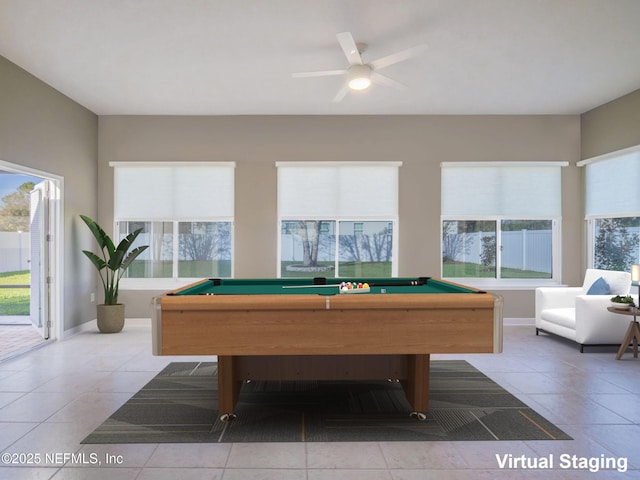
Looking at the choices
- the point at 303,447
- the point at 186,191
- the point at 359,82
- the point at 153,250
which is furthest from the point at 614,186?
the point at 153,250

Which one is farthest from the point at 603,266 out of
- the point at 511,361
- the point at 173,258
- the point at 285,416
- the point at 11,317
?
the point at 11,317

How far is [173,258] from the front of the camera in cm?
579

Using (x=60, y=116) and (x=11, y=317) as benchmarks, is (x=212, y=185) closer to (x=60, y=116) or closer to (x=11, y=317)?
(x=60, y=116)

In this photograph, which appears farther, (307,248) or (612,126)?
(307,248)

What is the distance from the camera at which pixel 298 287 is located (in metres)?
3.18

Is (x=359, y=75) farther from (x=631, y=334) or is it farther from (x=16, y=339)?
(x=16, y=339)

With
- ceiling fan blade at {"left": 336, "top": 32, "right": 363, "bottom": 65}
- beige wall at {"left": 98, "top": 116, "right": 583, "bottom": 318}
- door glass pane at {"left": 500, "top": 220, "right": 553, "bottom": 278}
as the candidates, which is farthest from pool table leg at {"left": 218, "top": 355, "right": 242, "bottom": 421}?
door glass pane at {"left": 500, "top": 220, "right": 553, "bottom": 278}

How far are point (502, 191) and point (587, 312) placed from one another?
2.09 metres

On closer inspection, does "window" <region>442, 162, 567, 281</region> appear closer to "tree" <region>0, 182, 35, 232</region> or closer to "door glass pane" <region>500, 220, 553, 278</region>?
"door glass pane" <region>500, 220, 553, 278</region>

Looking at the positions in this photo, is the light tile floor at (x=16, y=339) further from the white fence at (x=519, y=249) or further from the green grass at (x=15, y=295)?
Result: the white fence at (x=519, y=249)

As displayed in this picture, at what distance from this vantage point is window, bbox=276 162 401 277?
18.7ft

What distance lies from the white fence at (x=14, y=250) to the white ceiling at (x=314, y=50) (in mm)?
2141

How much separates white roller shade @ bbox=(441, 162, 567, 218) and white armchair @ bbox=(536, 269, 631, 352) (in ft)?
3.94

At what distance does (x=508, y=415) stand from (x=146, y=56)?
177 inches
